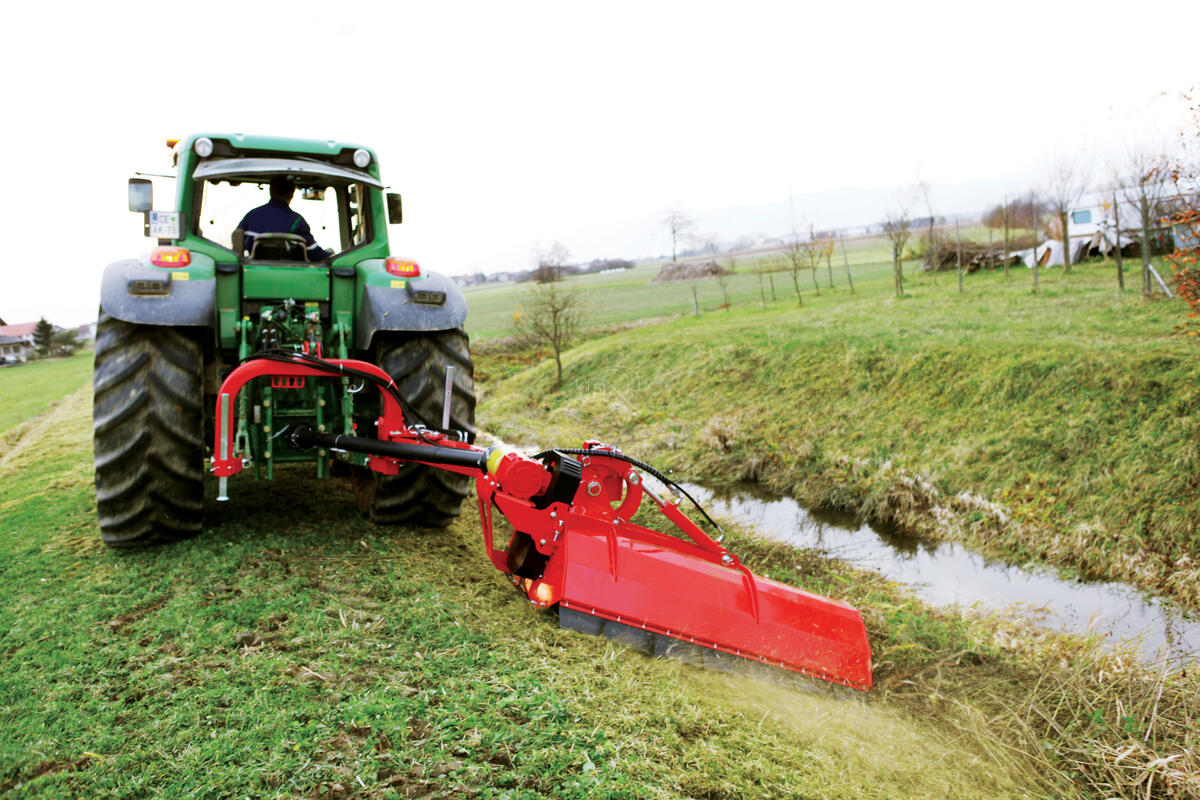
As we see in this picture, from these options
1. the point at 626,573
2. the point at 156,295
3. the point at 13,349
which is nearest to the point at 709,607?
the point at 626,573

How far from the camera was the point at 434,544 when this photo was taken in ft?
16.4

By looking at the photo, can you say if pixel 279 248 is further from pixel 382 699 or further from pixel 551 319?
pixel 551 319

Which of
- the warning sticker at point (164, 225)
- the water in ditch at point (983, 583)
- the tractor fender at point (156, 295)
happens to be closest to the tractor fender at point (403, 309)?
the tractor fender at point (156, 295)

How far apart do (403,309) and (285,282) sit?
2.51 ft

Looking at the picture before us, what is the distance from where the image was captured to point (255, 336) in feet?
15.6

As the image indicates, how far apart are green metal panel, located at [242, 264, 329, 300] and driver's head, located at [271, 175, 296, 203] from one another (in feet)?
2.54

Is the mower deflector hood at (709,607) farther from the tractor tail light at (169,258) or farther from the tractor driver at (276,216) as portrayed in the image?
the tractor driver at (276,216)

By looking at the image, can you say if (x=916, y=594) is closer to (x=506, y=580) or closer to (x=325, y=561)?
(x=506, y=580)

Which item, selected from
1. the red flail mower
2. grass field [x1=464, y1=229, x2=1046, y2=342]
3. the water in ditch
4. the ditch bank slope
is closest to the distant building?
grass field [x1=464, y1=229, x2=1046, y2=342]

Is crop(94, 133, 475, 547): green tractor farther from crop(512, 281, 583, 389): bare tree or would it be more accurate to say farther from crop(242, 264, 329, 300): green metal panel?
crop(512, 281, 583, 389): bare tree

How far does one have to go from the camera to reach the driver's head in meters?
5.37

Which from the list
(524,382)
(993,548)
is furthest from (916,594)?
(524,382)

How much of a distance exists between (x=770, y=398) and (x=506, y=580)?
6.88 meters

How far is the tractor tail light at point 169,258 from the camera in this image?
456 centimetres
